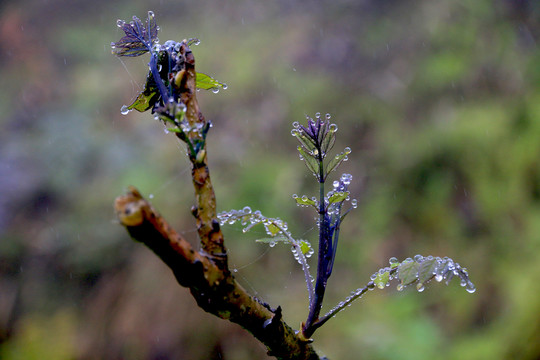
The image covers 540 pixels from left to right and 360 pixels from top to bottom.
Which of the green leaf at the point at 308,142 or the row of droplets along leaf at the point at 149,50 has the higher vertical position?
the row of droplets along leaf at the point at 149,50

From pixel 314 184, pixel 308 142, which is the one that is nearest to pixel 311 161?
pixel 308 142

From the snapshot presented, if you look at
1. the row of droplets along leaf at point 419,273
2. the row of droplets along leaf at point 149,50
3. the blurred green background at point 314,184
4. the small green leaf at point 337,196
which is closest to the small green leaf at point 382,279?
the row of droplets along leaf at point 419,273

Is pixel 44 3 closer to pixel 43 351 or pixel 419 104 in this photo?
pixel 43 351

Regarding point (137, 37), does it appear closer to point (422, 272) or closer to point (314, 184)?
point (422, 272)

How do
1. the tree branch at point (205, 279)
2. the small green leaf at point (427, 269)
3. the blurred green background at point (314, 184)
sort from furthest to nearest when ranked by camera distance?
the blurred green background at point (314, 184)
the small green leaf at point (427, 269)
the tree branch at point (205, 279)

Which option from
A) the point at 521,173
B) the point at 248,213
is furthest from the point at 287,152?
the point at 248,213

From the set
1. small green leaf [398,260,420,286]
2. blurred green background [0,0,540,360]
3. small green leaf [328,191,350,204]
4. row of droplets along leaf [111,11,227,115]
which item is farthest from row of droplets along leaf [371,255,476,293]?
blurred green background [0,0,540,360]

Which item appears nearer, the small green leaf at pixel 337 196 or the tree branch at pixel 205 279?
A: the tree branch at pixel 205 279

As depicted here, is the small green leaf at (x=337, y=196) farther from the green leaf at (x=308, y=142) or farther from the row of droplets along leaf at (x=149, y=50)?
the row of droplets along leaf at (x=149, y=50)
